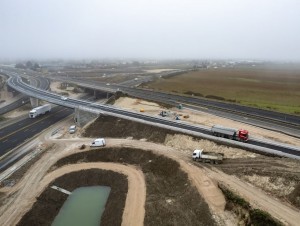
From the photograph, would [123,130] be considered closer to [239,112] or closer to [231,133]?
[231,133]

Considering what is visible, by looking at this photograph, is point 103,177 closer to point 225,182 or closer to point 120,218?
point 120,218

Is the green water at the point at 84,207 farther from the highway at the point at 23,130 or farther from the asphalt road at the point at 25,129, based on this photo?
the asphalt road at the point at 25,129

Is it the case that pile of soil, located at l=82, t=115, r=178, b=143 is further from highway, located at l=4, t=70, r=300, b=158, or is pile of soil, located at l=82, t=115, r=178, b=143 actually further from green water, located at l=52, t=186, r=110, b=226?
green water, located at l=52, t=186, r=110, b=226

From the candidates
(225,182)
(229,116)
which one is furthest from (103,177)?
(229,116)

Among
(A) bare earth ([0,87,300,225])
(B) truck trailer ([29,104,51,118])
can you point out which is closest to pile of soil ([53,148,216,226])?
(A) bare earth ([0,87,300,225])

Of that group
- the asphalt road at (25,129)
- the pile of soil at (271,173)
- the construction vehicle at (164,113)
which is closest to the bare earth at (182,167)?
the pile of soil at (271,173)
